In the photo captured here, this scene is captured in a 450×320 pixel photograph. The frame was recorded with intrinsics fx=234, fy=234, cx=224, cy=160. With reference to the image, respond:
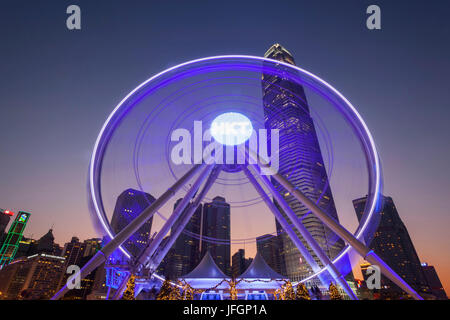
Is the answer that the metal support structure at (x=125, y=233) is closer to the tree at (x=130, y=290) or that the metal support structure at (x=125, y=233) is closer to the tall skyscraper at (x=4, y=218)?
the tree at (x=130, y=290)

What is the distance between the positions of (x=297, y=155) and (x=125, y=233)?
13.1 m

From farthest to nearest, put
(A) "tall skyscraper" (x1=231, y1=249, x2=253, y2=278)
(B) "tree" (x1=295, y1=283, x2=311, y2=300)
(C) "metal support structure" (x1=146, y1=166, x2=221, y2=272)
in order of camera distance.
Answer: (A) "tall skyscraper" (x1=231, y1=249, x2=253, y2=278) < (C) "metal support structure" (x1=146, y1=166, x2=221, y2=272) < (B) "tree" (x1=295, y1=283, x2=311, y2=300)

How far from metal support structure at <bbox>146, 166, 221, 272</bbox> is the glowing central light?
3207 millimetres

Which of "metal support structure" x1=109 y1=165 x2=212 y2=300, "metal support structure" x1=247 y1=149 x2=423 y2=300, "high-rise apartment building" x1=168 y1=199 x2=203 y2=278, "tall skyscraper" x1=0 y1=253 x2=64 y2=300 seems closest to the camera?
"metal support structure" x1=247 y1=149 x2=423 y2=300

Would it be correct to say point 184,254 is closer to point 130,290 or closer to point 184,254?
point 184,254

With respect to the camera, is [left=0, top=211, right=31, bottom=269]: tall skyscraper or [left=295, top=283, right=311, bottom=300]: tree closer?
[left=295, top=283, right=311, bottom=300]: tree

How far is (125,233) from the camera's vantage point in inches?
412

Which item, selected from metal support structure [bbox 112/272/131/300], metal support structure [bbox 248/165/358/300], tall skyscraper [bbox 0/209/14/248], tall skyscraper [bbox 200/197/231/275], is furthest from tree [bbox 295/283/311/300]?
tall skyscraper [bbox 200/197/231/275]

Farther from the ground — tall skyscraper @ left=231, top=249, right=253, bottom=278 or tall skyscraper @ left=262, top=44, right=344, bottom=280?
tall skyscraper @ left=262, top=44, right=344, bottom=280

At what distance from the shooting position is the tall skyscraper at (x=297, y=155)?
1834 centimetres

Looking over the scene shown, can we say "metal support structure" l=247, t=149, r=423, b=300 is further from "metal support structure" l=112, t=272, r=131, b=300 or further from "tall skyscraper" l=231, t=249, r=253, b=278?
"tall skyscraper" l=231, t=249, r=253, b=278

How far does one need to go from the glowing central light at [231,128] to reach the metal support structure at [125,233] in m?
3.51

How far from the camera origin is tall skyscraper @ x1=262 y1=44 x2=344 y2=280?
18.3 metres
